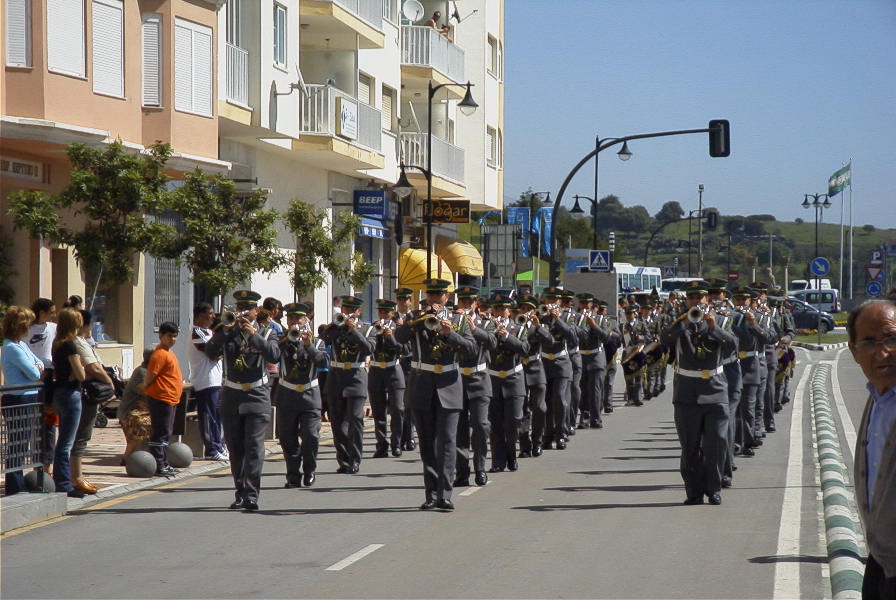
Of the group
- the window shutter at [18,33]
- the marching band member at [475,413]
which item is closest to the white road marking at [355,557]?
the marching band member at [475,413]

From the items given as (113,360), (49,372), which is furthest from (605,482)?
(113,360)

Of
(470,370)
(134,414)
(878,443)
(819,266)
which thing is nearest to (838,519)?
(470,370)

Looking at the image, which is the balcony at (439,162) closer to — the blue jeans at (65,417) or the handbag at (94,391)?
the handbag at (94,391)

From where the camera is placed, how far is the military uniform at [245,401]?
11570 mm

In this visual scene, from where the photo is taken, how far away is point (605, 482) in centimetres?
1366

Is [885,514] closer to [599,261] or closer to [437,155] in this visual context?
[437,155]

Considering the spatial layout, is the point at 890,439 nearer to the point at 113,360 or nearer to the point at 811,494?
the point at 811,494

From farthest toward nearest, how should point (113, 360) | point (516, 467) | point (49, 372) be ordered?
1. point (113, 360)
2. point (516, 467)
3. point (49, 372)

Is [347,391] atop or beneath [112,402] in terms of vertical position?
atop

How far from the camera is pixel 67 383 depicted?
464 inches

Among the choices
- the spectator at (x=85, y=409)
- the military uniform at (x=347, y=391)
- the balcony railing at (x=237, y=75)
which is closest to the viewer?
the spectator at (x=85, y=409)

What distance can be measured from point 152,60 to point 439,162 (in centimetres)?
1686

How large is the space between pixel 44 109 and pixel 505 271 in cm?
2708

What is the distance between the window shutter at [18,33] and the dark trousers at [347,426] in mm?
7298
